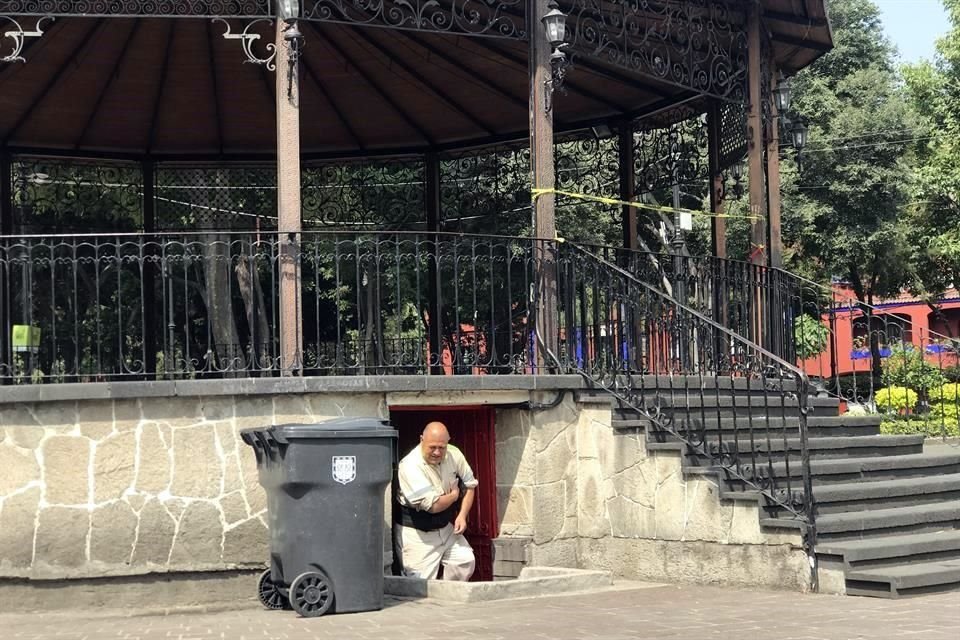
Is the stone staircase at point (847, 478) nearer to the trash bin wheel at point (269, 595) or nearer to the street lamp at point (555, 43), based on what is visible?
the street lamp at point (555, 43)

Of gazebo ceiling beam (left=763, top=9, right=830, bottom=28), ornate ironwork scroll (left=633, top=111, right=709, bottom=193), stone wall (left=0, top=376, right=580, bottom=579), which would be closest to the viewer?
stone wall (left=0, top=376, right=580, bottom=579)

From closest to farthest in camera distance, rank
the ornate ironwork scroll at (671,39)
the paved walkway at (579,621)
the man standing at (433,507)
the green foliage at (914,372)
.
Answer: the paved walkway at (579,621) → the man standing at (433,507) → the ornate ironwork scroll at (671,39) → the green foliage at (914,372)

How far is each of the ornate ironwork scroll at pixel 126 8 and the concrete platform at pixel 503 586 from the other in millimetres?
4420

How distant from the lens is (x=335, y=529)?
8.16 meters

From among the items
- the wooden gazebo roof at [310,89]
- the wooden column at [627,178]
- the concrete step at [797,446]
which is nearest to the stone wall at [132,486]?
the concrete step at [797,446]

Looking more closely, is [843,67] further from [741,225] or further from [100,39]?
[100,39]

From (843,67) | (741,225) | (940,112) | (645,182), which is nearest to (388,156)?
(645,182)

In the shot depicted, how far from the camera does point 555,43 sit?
420 inches

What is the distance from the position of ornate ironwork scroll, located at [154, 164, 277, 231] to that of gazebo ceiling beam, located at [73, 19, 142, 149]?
1.05 m

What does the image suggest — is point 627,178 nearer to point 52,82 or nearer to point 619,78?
point 619,78

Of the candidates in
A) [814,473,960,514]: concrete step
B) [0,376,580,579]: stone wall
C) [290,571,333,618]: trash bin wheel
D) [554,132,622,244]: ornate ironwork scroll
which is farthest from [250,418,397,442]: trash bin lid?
[554,132,622,244]: ornate ironwork scroll

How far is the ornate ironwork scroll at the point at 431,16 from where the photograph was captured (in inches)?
403

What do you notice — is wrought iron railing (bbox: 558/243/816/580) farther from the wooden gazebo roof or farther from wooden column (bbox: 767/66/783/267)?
the wooden gazebo roof

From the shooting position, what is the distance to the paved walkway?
7.26 metres
